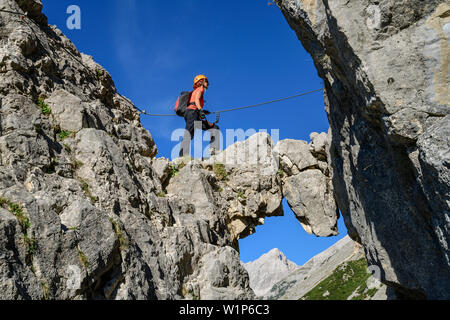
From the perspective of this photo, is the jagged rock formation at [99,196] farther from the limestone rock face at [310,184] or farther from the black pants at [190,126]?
the black pants at [190,126]

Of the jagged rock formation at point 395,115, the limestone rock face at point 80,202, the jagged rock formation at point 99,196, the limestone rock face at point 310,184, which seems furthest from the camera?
the limestone rock face at point 310,184

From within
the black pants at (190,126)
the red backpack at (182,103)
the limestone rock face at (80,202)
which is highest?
the red backpack at (182,103)

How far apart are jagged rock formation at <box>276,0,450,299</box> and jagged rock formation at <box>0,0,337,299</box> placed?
5.20m

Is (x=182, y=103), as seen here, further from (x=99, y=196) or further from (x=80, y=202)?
(x=80, y=202)

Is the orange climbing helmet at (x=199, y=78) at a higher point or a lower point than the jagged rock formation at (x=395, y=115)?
higher

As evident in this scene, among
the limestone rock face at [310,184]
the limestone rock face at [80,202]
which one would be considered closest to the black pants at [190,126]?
the limestone rock face at [80,202]

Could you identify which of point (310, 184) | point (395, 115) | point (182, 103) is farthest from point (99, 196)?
point (310, 184)

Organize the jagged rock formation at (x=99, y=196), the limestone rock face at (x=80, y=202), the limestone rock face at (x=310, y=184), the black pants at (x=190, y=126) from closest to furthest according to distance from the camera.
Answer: the limestone rock face at (x=80, y=202), the jagged rock formation at (x=99, y=196), the black pants at (x=190, y=126), the limestone rock face at (x=310, y=184)

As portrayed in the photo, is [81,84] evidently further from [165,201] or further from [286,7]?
[286,7]

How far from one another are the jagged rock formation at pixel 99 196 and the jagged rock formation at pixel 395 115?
17.1ft

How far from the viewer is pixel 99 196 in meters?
11.5

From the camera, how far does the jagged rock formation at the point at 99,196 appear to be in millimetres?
8703

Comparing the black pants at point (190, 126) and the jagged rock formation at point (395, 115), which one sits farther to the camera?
the black pants at point (190, 126)
